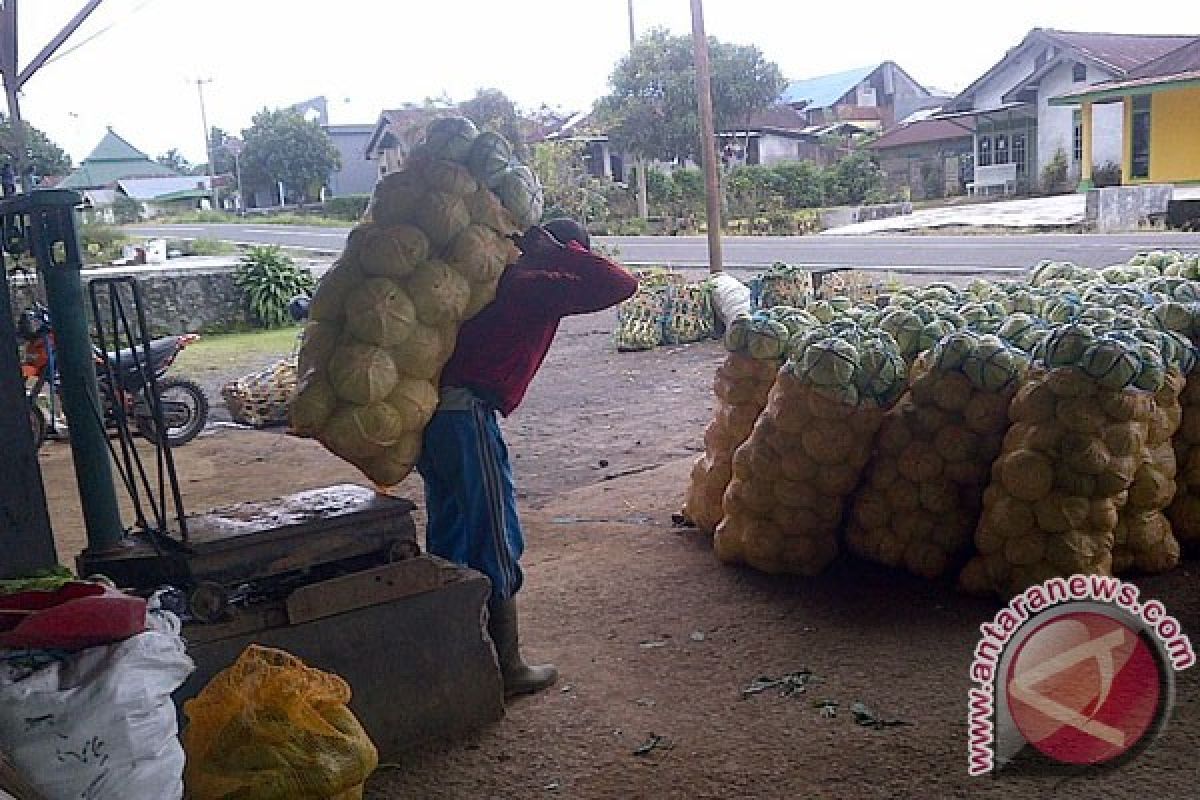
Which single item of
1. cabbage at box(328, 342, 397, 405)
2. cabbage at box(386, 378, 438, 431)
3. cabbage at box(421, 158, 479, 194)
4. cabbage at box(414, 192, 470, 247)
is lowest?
cabbage at box(386, 378, 438, 431)

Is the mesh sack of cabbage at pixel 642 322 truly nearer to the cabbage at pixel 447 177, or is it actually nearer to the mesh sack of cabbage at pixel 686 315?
the mesh sack of cabbage at pixel 686 315

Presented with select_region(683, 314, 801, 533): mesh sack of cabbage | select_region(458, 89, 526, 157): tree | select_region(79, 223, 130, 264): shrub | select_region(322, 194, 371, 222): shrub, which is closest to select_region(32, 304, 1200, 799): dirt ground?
select_region(683, 314, 801, 533): mesh sack of cabbage

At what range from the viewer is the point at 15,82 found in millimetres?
11883

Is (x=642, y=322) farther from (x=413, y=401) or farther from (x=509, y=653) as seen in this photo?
(x=413, y=401)

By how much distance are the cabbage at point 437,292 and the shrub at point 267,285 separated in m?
13.9

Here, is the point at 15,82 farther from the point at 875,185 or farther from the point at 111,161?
the point at 111,161

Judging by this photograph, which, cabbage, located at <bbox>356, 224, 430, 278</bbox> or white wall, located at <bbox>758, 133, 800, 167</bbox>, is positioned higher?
white wall, located at <bbox>758, 133, 800, 167</bbox>

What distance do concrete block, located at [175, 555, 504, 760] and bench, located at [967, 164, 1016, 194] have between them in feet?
105

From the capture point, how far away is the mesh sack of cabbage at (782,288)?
10883mm

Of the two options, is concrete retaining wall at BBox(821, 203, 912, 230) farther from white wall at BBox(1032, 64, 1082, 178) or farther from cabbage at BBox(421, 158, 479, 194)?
cabbage at BBox(421, 158, 479, 194)

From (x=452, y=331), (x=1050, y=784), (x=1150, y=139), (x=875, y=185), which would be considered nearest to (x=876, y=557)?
(x=1050, y=784)

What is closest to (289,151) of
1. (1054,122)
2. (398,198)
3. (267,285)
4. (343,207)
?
(343,207)

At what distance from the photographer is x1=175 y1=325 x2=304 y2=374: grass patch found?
43.0ft

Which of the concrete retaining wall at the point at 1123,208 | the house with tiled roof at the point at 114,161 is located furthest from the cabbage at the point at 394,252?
the house with tiled roof at the point at 114,161
